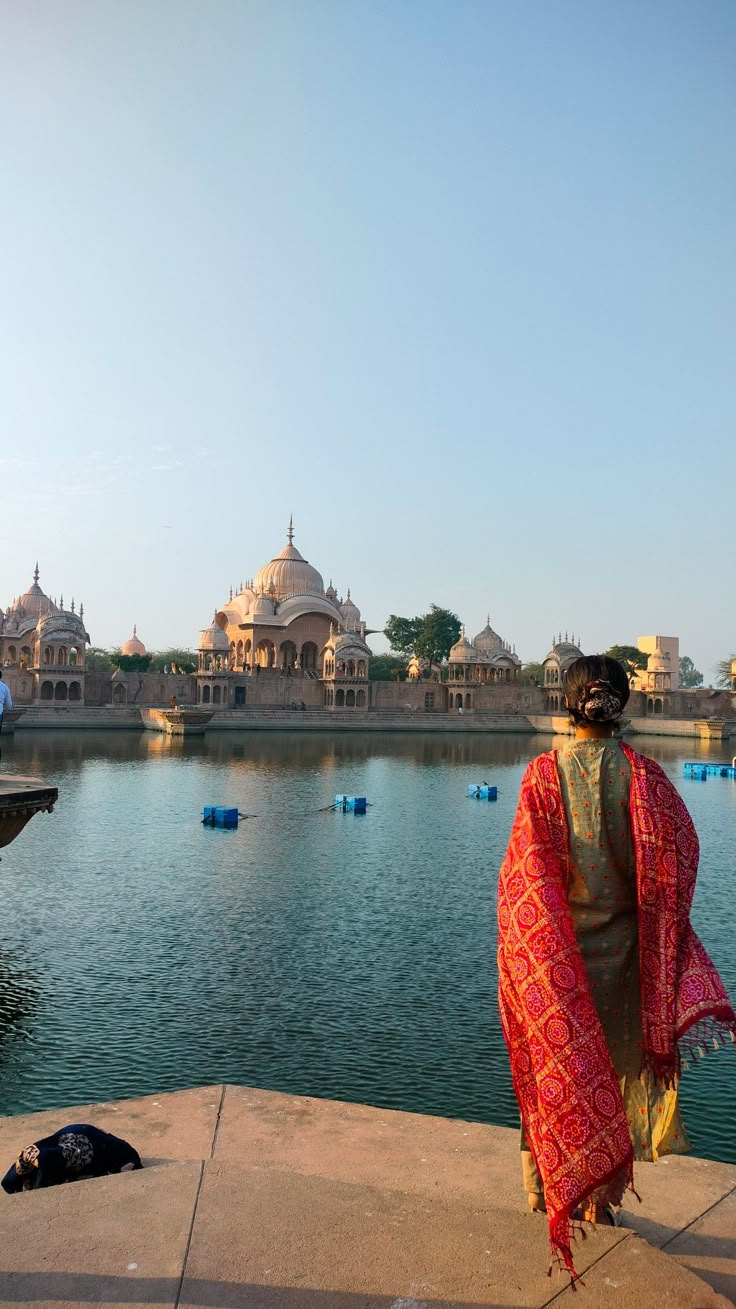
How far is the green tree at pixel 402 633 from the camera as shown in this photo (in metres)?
75.1

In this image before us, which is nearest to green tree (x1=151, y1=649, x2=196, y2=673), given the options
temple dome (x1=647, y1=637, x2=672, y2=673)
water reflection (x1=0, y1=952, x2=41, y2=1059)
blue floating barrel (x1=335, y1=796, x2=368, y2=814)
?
temple dome (x1=647, y1=637, x2=672, y2=673)

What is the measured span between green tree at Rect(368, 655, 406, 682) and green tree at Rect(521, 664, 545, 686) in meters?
9.72

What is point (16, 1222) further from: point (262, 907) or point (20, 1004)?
point (262, 907)

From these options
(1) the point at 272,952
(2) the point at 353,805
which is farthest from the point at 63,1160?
(2) the point at 353,805

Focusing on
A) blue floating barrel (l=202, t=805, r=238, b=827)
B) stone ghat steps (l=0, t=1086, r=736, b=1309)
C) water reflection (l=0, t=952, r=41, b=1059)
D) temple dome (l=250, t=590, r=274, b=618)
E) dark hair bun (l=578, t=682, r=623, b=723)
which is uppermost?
temple dome (l=250, t=590, r=274, b=618)

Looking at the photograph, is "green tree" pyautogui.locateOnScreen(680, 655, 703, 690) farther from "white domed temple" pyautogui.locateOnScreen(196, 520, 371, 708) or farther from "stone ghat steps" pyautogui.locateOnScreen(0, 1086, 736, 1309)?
"stone ghat steps" pyautogui.locateOnScreen(0, 1086, 736, 1309)

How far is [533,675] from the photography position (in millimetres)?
78062

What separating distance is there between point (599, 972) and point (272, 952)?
7.70 meters

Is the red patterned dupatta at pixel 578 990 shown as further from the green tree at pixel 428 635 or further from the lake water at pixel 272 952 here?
the green tree at pixel 428 635

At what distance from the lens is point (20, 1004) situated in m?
8.66

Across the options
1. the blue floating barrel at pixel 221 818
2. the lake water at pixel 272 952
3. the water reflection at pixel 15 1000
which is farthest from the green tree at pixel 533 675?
the water reflection at pixel 15 1000

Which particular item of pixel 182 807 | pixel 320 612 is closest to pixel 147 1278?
pixel 182 807

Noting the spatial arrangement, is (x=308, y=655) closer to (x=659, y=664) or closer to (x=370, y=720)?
(x=370, y=720)

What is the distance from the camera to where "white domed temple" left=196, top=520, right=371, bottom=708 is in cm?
5603
